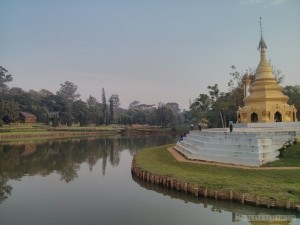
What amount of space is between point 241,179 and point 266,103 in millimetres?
16725

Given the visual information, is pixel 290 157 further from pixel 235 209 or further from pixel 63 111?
pixel 63 111

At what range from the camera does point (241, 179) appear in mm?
19000

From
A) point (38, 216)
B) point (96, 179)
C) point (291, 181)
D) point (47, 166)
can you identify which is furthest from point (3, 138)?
point (291, 181)

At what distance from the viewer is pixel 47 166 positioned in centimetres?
3272

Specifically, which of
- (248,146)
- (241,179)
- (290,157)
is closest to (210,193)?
(241,179)

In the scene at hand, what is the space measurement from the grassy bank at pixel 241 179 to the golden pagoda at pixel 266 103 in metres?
10.6

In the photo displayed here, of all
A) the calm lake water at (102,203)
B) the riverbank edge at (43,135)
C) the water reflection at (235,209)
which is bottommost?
the calm lake water at (102,203)

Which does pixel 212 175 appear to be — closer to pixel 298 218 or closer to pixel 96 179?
pixel 298 218

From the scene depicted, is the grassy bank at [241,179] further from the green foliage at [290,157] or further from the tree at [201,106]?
the tree at [201,106]

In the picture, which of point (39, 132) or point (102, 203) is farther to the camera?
point (39, 132)

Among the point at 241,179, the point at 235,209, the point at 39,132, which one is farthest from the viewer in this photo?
the point at 39,132

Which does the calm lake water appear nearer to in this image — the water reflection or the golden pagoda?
the water reflection

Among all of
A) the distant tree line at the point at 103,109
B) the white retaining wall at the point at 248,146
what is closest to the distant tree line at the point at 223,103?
the distant tree line at the point at 103,109

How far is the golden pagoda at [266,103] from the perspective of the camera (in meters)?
33.5
